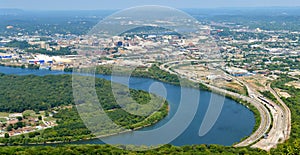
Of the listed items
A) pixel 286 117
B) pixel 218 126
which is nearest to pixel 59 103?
pixel 218 126

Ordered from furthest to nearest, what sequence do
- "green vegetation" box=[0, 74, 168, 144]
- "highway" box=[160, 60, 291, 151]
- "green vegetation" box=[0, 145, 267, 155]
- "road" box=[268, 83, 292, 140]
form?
"road" box=[268, 83, 292, 140] < "green vegetation" box=[0, 74, 168, 144] < "highway" box=[160, 60, 291, 151] < "green vegetation" box=[0, 145, 267, 155]

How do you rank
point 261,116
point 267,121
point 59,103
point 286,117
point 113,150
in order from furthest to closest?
1. point 59,103
2. point 261,116
3. point 286,117
4. point 267,121
5. point 113,150

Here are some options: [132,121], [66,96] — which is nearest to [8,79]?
[66,96]

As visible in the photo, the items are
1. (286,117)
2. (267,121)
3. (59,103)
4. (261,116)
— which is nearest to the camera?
(267,121)

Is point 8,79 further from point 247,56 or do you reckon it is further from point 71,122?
point 247,56

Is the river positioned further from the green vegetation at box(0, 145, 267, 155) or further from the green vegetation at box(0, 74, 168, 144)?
the green vegetation at box(0, 145, 267, 155)

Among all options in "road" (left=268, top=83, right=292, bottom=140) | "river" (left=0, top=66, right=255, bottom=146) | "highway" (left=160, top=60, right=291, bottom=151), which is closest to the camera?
"highway" (left=160, top=60, right=291, bottom=151)

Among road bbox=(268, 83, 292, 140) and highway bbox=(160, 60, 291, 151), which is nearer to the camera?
highway bbox=(160, 60, 291, 151)

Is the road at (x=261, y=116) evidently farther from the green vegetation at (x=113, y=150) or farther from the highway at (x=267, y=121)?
the green vegetation at (x=113, y=150)

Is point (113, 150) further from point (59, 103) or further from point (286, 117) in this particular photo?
point (286, 117)

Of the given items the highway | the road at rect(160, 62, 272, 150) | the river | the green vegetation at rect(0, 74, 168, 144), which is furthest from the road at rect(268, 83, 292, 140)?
the green vegetation at rect(0, 74, 168, 144)
